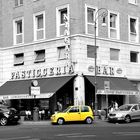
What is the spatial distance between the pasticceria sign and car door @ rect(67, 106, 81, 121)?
6.26 m

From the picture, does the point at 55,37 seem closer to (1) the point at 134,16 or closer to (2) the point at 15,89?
(2) the point at 15,89

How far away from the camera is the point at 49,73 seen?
3803 centimetres

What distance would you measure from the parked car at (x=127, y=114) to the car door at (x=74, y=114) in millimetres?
3019

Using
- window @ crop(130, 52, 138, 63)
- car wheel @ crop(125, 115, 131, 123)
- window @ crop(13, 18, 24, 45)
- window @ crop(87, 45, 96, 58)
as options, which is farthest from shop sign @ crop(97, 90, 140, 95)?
window @ crop(13, 18, 24, 45)

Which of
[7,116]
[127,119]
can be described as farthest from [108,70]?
[7,116]

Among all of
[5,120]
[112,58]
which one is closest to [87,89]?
[112,58]

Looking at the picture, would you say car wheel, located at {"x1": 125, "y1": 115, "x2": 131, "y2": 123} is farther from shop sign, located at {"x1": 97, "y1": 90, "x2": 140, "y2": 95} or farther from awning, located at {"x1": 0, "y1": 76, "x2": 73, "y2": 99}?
awning, located at {"x1": 0, "y1": 76, "x2": 73, "y2": 99}

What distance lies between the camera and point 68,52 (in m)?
36.0

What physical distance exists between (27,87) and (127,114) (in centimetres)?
1146

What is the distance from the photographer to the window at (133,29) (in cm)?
4147

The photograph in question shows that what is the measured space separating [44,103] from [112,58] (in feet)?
26.2

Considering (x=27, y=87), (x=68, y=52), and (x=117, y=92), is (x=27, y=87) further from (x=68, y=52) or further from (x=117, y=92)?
(x=117, y=92)

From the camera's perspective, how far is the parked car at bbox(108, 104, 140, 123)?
3116 cm

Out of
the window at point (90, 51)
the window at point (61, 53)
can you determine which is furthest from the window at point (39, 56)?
the window at point (90, 51)
